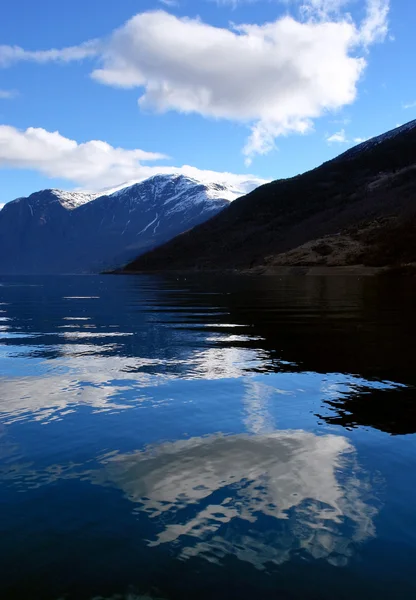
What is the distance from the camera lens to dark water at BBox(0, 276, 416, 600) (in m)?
7.87

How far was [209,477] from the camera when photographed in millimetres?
11461

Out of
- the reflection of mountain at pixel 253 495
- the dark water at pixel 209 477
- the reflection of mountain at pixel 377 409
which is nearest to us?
the dark water at pixel 209 477

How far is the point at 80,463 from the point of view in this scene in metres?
12.4

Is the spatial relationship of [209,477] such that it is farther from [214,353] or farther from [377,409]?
[214,353]

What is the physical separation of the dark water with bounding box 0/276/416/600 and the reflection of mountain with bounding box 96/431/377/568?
0.04 meters

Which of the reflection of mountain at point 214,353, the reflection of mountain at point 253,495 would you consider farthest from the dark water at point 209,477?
the reflection of mountain at point 214,353

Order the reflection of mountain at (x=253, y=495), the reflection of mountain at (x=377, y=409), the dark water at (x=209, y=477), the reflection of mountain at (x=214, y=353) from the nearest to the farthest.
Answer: the dark water at (x=209, y=477) → the reflection of mountain at (x=253, y=495) → the reflection of mountain at (x=377, y=409) → the reflection of mountain at (x=214, y=353)

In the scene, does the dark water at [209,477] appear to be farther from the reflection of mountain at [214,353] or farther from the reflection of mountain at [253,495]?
the reflection of mountain at [214,353]

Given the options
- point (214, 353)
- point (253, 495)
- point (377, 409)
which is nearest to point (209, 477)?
point (253, 495)

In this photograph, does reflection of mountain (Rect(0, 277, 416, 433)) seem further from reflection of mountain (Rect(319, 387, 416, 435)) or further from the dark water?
the dark water

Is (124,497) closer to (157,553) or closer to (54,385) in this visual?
(157,553)

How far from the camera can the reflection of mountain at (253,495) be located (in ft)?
28.5

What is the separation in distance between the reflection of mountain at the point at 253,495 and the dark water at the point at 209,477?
0.12 feet

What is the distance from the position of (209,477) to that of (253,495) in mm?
1328
